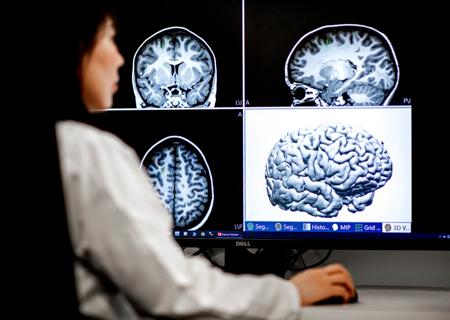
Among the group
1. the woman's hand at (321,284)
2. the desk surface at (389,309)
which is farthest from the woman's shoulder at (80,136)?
the desk surface at (389,309)

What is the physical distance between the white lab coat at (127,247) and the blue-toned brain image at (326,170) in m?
0.73

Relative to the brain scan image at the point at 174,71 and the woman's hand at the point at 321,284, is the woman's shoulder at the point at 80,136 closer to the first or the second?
the woman's hand at the point at 321,284

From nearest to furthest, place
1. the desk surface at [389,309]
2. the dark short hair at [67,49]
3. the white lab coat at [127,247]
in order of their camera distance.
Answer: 1. the white lab coat at [127,247]
2. the dark short hair at [67,49]
3. the desk surface at [389,309]

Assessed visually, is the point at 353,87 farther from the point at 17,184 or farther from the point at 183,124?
the point at 17,184

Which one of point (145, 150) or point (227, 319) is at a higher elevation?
point (145, 150)

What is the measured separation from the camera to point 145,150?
5.79 ft

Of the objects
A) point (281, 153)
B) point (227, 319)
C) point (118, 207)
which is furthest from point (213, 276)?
point (281, 153)

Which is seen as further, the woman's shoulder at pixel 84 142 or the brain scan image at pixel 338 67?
the brain scan image at pixel 338 67

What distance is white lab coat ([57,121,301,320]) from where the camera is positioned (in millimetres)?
918

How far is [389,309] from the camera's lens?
4.99ft

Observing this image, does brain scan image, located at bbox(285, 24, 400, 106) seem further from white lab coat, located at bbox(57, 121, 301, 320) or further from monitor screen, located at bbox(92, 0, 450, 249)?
white lab coat, located at bbox(57, 121, 301, 320)

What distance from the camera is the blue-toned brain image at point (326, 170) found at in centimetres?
169

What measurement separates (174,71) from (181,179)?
0.26 m

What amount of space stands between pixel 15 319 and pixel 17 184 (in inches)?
6.8
